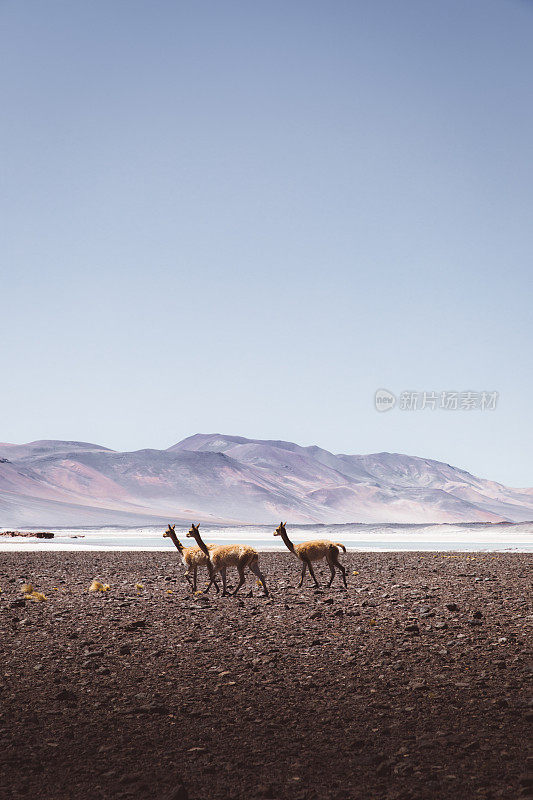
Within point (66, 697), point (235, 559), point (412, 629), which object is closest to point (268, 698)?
point (66, 697)

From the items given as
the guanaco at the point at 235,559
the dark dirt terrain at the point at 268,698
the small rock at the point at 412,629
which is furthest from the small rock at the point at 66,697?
the guanaco at the point at 235,559

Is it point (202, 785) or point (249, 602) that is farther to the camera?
point (249, 602)

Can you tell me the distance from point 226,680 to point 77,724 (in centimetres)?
219

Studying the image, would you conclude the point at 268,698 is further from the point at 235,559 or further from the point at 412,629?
the point at 235,559

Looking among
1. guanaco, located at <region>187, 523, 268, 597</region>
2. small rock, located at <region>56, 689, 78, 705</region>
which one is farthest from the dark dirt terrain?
guanaco, located at <region>187, 523, 268, 597</region>

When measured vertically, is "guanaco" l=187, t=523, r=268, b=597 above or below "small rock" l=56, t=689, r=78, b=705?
above

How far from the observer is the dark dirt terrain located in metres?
6.10

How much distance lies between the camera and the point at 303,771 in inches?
246

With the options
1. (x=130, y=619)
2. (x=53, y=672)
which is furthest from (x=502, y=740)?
(x=130, y=619)

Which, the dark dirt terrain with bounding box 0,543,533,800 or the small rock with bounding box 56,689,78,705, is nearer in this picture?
the dark dirt terrain with bounding box 0,543,533,800

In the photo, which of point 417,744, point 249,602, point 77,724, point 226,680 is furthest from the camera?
point 249,602

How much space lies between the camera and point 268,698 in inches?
334

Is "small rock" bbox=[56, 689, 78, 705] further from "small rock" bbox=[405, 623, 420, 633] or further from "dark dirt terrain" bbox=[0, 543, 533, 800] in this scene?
"small rock" bbox=[405, 623, 420, 633]

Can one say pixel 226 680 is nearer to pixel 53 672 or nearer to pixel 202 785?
pixel 53 672
